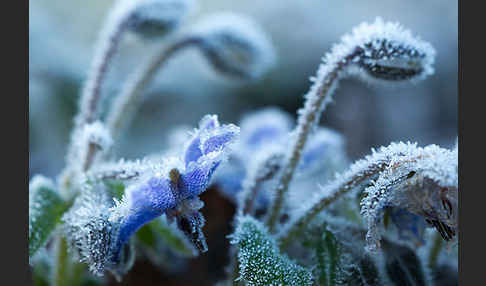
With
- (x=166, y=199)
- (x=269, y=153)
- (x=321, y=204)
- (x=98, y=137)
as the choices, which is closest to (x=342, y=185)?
(x=321, y=204)

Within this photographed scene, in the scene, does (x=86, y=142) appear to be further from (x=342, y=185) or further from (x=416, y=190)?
(x=416, y=190)

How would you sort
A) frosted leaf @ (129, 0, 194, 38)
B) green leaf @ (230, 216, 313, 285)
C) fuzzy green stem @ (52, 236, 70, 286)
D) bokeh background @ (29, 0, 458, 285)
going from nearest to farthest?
green leaf @ (230, 216, 313, 285)
fuzzy green stem @ (52, 236, 70, 286)
frosted leaf @ (129, 0, 194, 38)
bokeh background @ (29, 0, 458, 285)

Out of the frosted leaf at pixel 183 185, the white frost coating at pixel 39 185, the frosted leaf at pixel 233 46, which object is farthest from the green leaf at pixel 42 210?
the frosted leaf at pixel 233 46

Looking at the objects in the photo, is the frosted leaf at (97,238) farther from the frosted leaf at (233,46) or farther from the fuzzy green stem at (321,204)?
the frosted leaf at (233,46)

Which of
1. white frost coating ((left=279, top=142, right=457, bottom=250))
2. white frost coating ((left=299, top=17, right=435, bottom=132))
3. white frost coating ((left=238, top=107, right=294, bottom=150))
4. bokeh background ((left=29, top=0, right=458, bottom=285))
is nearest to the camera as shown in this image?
white frost coating ((left=279, top=142, right=457, bottom=250))

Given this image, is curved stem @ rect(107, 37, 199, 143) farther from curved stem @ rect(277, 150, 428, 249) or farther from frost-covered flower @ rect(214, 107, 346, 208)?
curved stem @ rect(277, 150, 428, 249)

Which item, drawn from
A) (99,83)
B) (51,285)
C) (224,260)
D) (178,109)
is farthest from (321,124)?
(51,285)

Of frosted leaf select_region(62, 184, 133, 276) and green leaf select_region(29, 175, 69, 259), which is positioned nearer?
frosted leaf select_region(62, 184, 133, 276)

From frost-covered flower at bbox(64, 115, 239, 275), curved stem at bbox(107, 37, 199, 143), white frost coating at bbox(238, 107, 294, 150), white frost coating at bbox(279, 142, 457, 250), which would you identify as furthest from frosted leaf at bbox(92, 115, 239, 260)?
white frost coating at bbox(238, 107, 294, 150)
